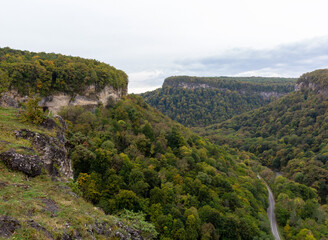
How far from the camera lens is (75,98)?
1715 inches

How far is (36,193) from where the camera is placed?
1290 cm

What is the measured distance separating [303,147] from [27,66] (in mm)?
113402

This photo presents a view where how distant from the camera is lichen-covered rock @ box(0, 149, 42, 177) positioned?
13891 mm

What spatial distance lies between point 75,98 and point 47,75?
22.8 feet

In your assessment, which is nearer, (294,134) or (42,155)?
(42,155)

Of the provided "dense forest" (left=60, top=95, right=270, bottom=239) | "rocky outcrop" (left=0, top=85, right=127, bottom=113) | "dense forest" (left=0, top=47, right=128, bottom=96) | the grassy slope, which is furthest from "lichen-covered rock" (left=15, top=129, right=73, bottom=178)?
"rocky outcrop" (left=0, top=85, right=127, bottom=113)

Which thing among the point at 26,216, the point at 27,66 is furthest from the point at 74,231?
the point at 27,66

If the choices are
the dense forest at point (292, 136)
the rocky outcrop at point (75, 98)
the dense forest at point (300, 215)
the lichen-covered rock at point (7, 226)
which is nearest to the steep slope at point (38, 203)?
the lichen-covered rock at point (7, 226)

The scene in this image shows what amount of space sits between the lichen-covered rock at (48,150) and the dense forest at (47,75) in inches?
773

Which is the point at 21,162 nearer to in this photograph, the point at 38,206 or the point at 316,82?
the point at 38,206

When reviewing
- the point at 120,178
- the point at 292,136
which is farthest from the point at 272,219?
the point at 292,136

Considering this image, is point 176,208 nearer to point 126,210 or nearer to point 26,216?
point 126,210

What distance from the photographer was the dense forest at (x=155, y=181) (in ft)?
83.8

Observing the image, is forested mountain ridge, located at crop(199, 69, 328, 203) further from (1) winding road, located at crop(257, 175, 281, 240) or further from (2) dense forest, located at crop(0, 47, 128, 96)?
(2) dense forest, located at crop(0, 47, 128, 96)
